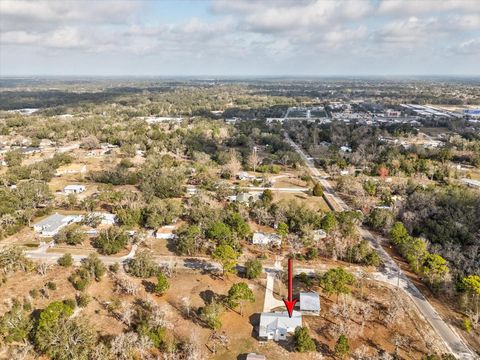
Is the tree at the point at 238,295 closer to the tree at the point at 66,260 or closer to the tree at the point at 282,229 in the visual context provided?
the tree at the point at 282,229

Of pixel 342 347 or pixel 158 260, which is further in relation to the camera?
pixel 158 260

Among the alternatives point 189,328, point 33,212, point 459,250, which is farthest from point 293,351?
point 33,212

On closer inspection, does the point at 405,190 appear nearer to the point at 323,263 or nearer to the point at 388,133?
the point at 323,263

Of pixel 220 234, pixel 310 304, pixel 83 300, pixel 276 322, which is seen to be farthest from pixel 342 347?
pixel 83 300

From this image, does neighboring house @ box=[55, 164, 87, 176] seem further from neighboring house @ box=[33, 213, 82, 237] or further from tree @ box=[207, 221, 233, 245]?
tree @ box=[207, 221, 233, 245]

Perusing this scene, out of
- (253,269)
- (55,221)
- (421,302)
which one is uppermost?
(55,221)

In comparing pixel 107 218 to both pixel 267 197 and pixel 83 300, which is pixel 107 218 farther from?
pixel 267 197

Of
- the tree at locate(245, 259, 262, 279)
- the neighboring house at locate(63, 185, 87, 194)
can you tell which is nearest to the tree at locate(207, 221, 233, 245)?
the tree at locate(245, 259, 262, 279)
